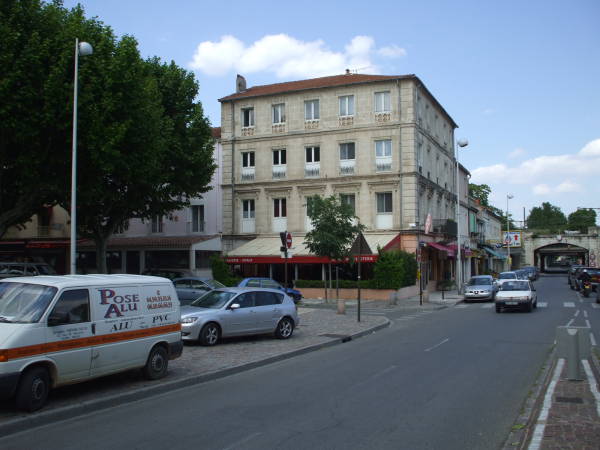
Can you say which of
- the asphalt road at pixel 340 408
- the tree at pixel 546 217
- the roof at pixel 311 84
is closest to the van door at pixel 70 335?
the asphalt road at pixel 340 408

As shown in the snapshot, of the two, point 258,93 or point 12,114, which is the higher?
point 258,93

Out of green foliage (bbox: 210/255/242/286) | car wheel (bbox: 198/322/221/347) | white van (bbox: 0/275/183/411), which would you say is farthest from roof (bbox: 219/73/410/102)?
white van (bbox: 0/275/183/411)

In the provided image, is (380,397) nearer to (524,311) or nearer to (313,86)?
(524,311)

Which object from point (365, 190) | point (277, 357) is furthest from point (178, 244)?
point (277, 357)

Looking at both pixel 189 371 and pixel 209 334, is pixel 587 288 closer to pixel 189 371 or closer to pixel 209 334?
pixel 209 334

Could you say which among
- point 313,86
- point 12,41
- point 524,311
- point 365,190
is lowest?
point 524,311

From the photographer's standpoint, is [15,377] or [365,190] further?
[365,190]

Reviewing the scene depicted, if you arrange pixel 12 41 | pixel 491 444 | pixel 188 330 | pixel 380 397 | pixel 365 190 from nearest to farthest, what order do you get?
pixel 491 444 < pixel 380 397 < pixel 188 330 < pixel 12 41 < pixel 365 190

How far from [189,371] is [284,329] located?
17.8 ft

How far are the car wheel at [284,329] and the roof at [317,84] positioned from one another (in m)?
23.7

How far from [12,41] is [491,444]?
18.3 metres

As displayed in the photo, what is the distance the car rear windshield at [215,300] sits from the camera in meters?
14.7

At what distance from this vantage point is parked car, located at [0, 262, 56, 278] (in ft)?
81.1

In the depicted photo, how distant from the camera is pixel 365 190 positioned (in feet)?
119
